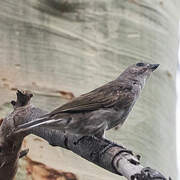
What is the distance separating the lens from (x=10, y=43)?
1.82m

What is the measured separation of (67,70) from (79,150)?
0.43m

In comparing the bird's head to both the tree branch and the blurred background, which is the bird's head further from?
the tree branch

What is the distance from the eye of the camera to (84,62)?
1.88 metres

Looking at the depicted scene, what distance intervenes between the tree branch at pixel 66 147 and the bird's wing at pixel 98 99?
0.06 m

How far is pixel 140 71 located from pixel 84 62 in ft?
0.52

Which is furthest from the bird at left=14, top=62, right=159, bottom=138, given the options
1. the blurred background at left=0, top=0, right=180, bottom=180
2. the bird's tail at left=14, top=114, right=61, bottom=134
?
the blurred background at left=0, top=0, right=180, bottom=180

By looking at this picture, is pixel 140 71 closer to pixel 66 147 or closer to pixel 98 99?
pixel 98 99

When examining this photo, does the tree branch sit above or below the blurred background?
below

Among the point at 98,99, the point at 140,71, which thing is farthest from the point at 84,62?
the point at 98,99

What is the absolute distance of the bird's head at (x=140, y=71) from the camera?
1772 mm

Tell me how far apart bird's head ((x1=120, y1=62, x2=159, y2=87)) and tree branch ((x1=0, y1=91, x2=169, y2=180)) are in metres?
0.28

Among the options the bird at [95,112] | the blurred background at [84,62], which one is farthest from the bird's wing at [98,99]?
the blurred background at [84,62]

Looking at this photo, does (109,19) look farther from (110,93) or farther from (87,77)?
(110,93)

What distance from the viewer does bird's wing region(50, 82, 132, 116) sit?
1.57 m
